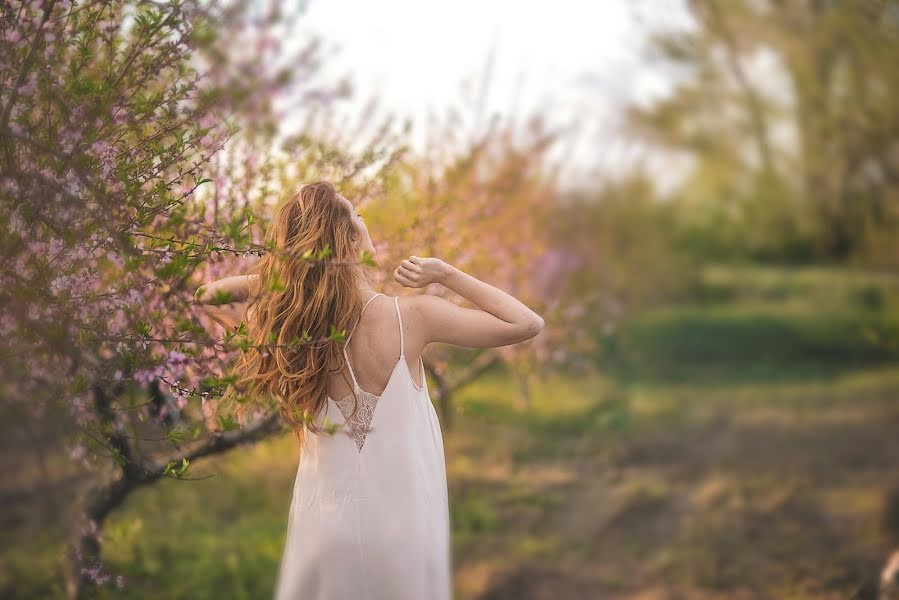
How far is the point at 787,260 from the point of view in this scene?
1894 cm

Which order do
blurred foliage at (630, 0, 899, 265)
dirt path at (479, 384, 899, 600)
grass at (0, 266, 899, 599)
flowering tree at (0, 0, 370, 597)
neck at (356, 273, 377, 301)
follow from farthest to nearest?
blurred foliage at (630, 0, 899, 265)
dirt path at (479, 384, 899, 600)
grass at (0, 266, 899, 599)
neck at (356, 273, 377, 301)
flowering tree at (0, 0, 370, 597)

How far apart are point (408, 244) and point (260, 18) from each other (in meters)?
1.52

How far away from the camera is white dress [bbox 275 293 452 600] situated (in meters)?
2.34

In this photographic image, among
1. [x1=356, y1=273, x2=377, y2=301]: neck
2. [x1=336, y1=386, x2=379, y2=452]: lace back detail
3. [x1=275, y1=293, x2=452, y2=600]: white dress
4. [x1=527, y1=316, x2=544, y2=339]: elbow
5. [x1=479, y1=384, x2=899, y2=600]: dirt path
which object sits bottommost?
[x1=479, y1=384, x2=899, y2=600]: dirt path

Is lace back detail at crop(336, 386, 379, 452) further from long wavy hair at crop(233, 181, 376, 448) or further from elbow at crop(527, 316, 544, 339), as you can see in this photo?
elbow at crop(527, 316, 544, 339)

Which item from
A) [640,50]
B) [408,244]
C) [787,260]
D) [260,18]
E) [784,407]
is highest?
[640,50]

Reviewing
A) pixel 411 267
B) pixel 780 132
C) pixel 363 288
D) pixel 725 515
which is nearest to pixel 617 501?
pixel 725 515

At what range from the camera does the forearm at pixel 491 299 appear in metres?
2.37

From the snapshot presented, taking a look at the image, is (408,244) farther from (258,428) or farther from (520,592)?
(520,592)

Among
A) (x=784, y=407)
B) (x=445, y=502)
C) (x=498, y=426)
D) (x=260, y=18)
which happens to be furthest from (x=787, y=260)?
(x=445, y=502)

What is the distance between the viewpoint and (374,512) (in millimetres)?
2346

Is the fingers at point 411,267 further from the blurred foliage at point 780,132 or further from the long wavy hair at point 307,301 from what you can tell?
the blurred foliage at point 780,132

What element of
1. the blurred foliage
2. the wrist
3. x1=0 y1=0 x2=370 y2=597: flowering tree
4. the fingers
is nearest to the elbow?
the wrist

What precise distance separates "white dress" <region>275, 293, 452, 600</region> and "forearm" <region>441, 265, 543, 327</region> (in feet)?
0.60
